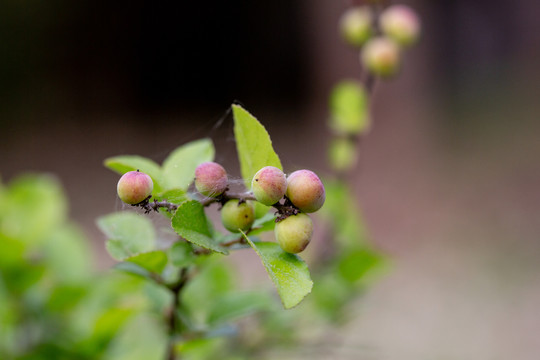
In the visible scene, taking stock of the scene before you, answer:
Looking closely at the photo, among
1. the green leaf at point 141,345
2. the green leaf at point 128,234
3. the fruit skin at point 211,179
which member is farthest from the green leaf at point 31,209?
the fruit skin at point 211,179

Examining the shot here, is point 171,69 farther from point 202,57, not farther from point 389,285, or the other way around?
point 389,285

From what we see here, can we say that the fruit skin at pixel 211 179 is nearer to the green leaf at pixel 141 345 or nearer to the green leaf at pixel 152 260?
the green leaf at pixel 152 260

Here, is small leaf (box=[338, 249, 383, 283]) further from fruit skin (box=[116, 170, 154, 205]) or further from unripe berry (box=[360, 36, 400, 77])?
fruit skin (box=[116, 170, 154, 205])

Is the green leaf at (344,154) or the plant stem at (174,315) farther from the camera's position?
the green leaf at (344,154)

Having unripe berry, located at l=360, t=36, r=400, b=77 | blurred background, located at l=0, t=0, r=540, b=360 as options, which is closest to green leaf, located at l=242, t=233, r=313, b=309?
unripe berry, located at l=360, t=36, r=400, b=77

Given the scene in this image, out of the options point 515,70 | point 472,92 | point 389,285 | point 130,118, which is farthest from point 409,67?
point 130,118

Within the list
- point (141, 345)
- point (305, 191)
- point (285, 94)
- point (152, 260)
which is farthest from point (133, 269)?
point (285, 94)
